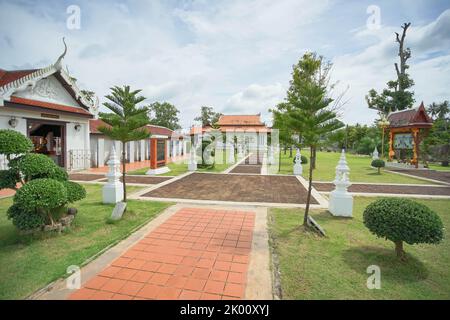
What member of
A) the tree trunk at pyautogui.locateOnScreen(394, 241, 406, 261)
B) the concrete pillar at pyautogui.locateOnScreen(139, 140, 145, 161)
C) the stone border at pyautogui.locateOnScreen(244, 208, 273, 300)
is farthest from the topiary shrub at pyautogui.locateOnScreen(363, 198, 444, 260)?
the concrete pillar at pyautogui.locateOnScreen(139, 140, 145, 161)

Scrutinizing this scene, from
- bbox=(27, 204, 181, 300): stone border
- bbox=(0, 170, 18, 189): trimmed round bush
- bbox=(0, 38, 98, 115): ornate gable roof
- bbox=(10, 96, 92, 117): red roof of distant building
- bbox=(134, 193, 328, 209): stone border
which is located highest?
bbox=(0, 38, 98, 115): ornate gable roof

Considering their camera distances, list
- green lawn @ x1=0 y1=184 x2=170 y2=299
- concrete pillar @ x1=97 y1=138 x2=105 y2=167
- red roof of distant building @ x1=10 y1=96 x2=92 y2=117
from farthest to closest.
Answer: concrete pillar @ x1=97 y1=138 x2=105 y2=167 → red roof of distant building @ x1=10 y1=96 x2=92 y2=117 → green lawn @ x1=0 y1=184 x2=170 y2=299

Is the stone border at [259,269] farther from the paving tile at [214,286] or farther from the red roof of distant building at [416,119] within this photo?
the red roof of distant building at [416,119]

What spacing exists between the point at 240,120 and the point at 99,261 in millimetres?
52234

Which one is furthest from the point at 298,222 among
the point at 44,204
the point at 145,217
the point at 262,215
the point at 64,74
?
the point at 64,74

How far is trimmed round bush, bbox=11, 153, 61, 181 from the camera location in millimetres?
5082

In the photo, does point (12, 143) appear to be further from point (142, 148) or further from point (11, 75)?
point (142, 148)

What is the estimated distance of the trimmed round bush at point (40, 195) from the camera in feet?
15.0

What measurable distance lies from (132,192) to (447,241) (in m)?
9.84

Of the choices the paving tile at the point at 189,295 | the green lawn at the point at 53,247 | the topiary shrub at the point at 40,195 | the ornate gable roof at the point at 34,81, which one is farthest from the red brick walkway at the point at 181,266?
the ornate gable roof at the point at 34,81

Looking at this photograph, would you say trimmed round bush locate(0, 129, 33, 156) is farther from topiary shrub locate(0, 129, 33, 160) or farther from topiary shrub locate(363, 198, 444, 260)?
topiary shrub locate(363, 198, 444, 260)

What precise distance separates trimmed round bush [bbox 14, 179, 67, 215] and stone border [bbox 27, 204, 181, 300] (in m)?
1.42

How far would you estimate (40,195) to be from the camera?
4645 millimetres
